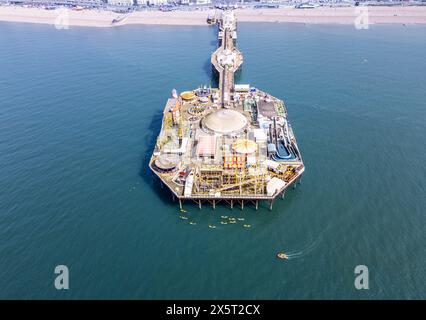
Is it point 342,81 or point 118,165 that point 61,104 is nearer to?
point 118,165

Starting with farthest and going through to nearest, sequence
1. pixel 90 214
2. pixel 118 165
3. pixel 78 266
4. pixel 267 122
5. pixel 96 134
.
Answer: pixel 96 134 < pixel 267 122 < pixel 118 165 < pixel 90 214 < pixel 78 266

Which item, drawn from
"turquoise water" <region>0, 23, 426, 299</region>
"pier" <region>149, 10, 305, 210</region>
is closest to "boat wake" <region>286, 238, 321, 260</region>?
"turquoise water" <region>0, 23, 426, 299</region>

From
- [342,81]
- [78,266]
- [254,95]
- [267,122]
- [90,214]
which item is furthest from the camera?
[342,81]
